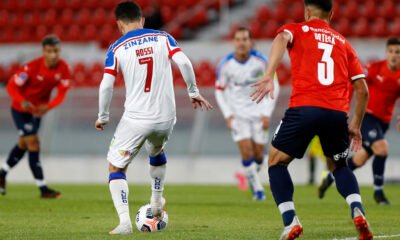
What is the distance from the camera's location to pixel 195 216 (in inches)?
397

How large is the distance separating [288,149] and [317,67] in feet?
2.33

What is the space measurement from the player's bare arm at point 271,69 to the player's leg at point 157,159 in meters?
1.62

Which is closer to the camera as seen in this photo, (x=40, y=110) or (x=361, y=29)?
(x=40, y=110)

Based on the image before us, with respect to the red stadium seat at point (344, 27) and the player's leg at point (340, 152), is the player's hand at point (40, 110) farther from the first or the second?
the red stadium seat at point (344, 27)

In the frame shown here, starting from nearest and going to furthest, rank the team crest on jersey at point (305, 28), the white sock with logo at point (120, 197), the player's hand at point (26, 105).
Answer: the team crest on jersey at point (305, 28), the white sock with logo at point (120, 197), the player's hand at point (26, 105)

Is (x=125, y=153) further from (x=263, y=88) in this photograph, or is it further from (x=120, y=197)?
(x=263, y=88)

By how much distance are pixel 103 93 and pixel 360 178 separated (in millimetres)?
10872

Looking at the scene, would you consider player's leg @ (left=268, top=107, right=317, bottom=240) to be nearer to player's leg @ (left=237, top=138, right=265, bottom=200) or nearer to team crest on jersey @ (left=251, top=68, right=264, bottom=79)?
player's leg @ (left=237, top=138, right=265, bottom=200)

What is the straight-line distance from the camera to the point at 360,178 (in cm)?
1794

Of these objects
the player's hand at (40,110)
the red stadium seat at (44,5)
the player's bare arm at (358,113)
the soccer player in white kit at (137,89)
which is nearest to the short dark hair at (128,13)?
the soccer player in white kit at (137,89)

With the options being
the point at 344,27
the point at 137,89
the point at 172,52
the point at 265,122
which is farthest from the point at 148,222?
the point at 344,27

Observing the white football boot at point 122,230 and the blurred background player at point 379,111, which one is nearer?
the white football boot at point 122,230

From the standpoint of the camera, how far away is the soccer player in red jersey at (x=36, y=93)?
13.0 metres

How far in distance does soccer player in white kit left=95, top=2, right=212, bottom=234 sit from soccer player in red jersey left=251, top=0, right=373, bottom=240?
4.15 feet
